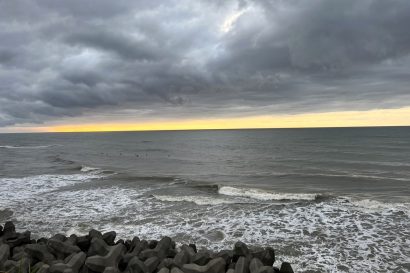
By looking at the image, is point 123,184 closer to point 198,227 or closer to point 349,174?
point 198,227

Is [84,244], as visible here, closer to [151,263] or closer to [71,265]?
[71,265]

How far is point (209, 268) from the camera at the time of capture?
7496 millimetres

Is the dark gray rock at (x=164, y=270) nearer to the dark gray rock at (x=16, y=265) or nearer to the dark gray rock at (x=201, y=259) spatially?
the dark gray rock at (x=201, y=259)

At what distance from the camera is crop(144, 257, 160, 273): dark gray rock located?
Result: 801 cm

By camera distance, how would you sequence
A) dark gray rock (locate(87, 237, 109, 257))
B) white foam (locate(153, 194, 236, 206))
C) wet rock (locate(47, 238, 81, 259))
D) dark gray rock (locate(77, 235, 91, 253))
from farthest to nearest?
white foam (locate(153, 194, 236, 206)) < dark gray rock (locate(77, 235, 91, 253)) < wet rock (locate(47, 238, 81, 259)) < dark gray rock (locate(87, 237, 109, 257))

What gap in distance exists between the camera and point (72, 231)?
1395 cm

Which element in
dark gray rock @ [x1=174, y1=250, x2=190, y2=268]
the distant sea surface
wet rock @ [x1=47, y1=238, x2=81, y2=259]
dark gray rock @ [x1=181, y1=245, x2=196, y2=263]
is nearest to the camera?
dark gray rock @ [x1=174, y1=250, x2=190, y2=268]

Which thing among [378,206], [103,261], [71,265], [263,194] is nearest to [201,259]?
[103,261]

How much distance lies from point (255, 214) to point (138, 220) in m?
6.08

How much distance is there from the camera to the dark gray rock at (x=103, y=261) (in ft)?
25.8

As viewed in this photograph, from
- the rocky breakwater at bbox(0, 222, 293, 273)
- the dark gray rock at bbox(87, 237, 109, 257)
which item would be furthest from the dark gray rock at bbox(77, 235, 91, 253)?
the dark gray rock at bbox(87, 237, 109, 257)

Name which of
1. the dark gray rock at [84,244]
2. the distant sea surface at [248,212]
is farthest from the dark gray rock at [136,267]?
the distant sea surface at [248,212]

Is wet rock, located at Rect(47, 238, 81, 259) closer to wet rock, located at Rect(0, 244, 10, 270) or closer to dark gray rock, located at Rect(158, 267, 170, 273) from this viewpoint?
wet rock, located at Rect(0, 244, 10, 270)

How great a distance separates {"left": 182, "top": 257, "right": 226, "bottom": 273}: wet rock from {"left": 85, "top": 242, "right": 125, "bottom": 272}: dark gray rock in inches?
81.1
